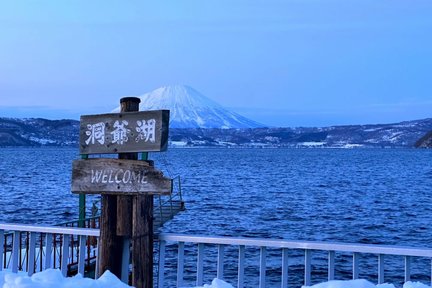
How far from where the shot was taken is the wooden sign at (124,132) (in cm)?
538

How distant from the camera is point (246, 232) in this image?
23594mm

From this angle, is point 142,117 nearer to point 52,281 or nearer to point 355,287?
point 52,281

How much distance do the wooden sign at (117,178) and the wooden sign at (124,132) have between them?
127 millimetres

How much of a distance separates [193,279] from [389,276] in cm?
542

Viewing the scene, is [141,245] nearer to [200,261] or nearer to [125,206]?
[125,206]

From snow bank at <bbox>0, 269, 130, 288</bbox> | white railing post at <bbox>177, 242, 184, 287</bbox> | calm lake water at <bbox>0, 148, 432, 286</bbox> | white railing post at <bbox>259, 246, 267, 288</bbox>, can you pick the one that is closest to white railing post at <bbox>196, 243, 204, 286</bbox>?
white railing post at <bbox>177, 242, 184, 287</bbox>

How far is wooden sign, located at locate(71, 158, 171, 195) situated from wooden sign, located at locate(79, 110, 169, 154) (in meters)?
0.13

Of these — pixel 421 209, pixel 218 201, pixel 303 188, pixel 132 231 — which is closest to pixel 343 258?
pixel 132 231

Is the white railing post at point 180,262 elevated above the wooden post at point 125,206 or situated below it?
below

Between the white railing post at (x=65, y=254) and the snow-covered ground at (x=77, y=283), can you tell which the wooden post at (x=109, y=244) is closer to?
the white railing post at (x=65, y=254)

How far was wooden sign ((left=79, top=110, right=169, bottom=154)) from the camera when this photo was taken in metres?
5.38

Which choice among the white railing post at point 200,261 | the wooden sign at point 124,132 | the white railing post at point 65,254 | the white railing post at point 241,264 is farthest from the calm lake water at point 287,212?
the white railing post at point 241,264

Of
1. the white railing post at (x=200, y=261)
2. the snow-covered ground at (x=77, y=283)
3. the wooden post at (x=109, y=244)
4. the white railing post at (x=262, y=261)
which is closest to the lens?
the snow-covered ground at (x=77, y=283)

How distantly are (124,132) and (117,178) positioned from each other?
0.44 m
